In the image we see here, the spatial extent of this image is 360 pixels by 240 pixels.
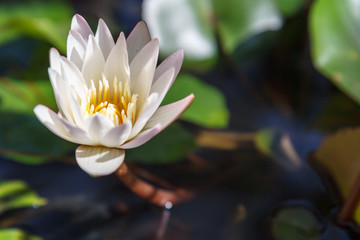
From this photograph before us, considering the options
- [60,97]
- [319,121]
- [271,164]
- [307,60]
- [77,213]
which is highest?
[60,97]

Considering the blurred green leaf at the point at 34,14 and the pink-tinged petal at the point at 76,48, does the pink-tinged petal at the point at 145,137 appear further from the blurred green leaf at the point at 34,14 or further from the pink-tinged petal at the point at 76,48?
the blurred green leaf at the point at 34,14

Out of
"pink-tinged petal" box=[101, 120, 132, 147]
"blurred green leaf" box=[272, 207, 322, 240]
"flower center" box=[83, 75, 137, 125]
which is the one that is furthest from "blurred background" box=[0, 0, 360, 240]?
"pink-tinged petal" box=[101, 120, 132, 147]

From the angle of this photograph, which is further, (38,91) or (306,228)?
(38,91)

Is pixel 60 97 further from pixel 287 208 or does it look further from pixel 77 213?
pixel 287 208

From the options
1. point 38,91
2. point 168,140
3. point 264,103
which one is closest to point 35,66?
point 38,91

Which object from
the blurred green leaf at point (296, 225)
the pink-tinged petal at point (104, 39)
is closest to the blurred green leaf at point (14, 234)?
the pink-tinged petal at point (104, 39)

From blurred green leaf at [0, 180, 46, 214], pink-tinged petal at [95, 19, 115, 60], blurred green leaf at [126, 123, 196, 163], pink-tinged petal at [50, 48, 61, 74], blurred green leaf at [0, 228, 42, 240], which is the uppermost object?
pink-tinged petal at [95, 19, 115, 60]

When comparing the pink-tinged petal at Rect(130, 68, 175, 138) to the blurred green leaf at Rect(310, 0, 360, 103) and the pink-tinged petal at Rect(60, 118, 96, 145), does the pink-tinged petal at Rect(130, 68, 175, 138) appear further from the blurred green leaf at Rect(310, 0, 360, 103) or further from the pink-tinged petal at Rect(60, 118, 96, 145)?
the blurred green leaf at Rect(310, 0, 360, 103)
